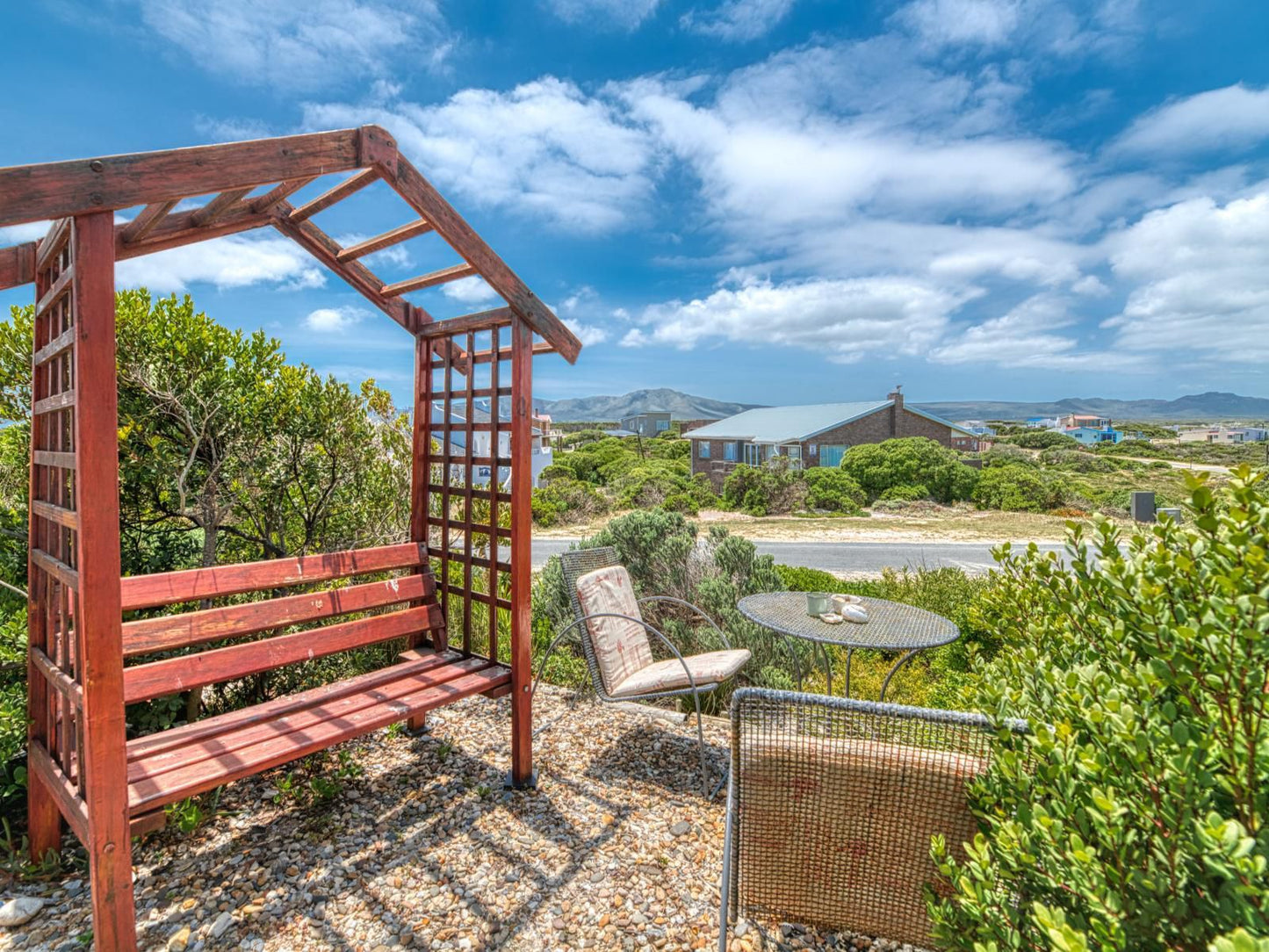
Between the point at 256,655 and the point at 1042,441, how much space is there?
5990 cm

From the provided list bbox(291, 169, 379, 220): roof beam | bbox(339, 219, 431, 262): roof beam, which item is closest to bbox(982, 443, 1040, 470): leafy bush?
bbox(339, 219, 431, 262): roof beam

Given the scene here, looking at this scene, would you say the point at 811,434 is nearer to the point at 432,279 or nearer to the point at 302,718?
Result: the point at 432,279

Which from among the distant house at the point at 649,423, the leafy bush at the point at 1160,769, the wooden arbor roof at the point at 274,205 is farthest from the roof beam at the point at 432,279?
the distant house at the point at 649,423

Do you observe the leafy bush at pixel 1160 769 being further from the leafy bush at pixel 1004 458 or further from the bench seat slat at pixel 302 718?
the leafy bush at pixel 1004 458

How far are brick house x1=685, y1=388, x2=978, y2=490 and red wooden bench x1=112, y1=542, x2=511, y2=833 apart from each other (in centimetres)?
2550

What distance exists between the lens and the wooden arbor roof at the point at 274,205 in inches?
63.3

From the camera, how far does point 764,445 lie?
29672mm

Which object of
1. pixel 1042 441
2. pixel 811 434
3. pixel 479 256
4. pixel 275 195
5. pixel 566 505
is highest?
pixel 275 195

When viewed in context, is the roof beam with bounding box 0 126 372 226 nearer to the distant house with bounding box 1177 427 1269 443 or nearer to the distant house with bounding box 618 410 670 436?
the distant house with bounding box 618 410 670 436

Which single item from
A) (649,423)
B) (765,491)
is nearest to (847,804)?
(765,491)

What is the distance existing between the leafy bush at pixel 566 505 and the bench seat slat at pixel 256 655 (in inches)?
574

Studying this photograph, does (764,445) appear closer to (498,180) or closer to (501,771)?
(498,180)

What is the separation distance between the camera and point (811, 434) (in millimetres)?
28750

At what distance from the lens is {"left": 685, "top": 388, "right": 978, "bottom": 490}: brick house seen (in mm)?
28766
